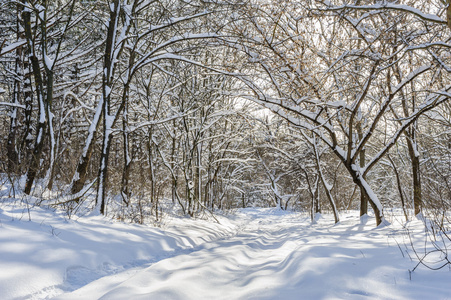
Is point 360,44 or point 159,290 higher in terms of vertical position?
point 360,44

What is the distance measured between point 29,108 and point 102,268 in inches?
290

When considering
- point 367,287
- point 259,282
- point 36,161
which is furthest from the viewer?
point 36,161

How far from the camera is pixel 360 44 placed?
7.46 m

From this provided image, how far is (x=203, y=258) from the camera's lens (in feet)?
13.2

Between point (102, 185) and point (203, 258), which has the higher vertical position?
point (102, 185)

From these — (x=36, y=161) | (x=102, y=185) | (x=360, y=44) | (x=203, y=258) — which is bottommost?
(x=203, y=258)

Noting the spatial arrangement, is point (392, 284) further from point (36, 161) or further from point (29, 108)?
point (29, 108)

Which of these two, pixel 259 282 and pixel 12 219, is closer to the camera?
pixel 259 282

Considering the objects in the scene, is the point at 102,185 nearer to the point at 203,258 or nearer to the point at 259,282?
the point at 203,258

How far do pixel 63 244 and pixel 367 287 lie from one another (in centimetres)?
333

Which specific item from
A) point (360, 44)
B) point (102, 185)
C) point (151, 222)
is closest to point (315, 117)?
point (360, 44)

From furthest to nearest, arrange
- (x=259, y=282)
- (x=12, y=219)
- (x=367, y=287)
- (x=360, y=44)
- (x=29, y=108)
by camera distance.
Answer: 1. (x=29, y=108)
2. (x=360, y=44)
3. (x=12, y=219)
4. (x=259, y=282)
5. (x=367, y=287)

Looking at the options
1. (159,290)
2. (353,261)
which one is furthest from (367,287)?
(159,290)

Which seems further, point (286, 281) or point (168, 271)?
point (168, 271)
